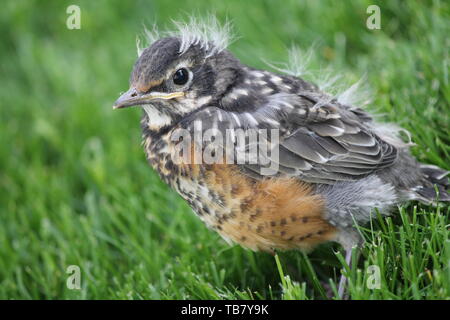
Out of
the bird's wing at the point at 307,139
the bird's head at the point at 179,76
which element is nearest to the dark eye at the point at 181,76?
the bird's head at the point at 179,76

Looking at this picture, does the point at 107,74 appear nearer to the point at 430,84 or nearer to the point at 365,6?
the point at 365,6

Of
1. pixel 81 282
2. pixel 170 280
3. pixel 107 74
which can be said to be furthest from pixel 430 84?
pixel 107 74

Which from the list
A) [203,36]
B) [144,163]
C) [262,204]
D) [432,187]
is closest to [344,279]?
[262,204]

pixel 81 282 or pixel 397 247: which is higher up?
pixel 397 247

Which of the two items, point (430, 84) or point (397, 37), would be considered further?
point (397, 37)

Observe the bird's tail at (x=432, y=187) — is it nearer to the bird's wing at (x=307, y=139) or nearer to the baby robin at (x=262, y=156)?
the baby robin at (x=262, y=156)

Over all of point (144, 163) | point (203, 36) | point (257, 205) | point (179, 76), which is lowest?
point (257, 205)

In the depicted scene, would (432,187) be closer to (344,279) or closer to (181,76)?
(344,279)
